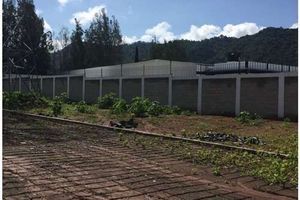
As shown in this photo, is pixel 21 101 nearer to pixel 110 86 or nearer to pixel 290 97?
pixel 110 86

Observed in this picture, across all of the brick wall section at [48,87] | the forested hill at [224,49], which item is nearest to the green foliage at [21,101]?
the brick wall section at [48,87]

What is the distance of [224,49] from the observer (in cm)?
5200

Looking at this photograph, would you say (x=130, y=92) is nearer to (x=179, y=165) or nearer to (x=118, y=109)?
(x=118, y=109)

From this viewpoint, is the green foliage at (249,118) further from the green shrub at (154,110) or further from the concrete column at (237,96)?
the green shrub at (154,110)

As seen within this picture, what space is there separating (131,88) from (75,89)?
5981 mm

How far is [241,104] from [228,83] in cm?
115

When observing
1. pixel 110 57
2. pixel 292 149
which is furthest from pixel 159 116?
pixel 110 57

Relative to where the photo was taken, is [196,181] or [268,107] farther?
[268,107]

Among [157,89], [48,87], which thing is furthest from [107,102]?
[48,87]

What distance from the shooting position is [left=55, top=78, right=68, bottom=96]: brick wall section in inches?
1171

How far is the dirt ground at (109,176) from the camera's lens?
212 inches

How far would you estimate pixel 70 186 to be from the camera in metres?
5.66

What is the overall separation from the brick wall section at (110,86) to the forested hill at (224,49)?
15.8 m

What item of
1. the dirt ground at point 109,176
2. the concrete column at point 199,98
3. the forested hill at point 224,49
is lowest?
the dirt ground at point 109,176
